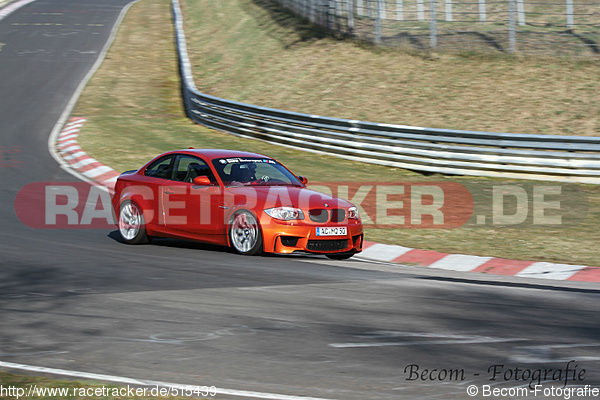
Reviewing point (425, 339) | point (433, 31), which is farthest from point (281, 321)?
point (433, 31)

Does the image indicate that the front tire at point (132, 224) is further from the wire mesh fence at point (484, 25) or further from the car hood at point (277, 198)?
the wire mesh fence at point (484, 25)

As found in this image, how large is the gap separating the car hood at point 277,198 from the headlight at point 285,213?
0.20 feet

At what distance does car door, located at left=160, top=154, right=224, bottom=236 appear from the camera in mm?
10477

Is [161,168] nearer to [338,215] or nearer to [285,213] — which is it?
[285,213]

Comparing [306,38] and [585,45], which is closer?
[585,45]

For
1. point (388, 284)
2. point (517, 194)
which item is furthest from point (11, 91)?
point (388, 284)

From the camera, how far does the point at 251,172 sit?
11016 millimetres

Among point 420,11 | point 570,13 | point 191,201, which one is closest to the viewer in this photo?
point 191,201

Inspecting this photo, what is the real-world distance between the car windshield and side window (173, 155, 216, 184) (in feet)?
0.53

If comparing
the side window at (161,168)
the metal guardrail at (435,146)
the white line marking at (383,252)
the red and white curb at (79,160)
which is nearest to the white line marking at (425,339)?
the white line marking at (383,252)

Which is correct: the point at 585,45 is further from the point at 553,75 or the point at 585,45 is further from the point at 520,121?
the point at 520,121

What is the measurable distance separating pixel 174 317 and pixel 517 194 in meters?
10.3

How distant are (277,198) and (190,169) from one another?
1.59 m

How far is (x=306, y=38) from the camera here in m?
32.6
